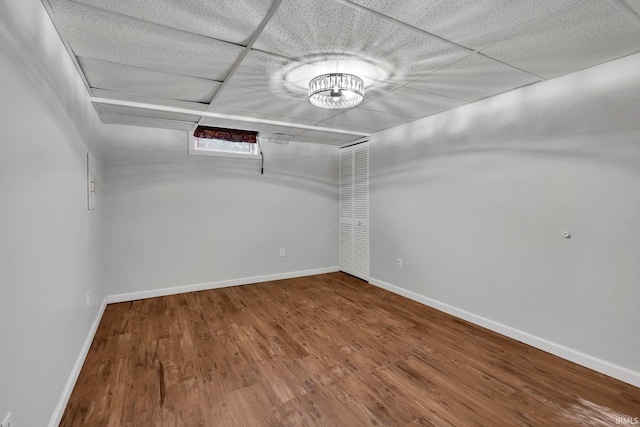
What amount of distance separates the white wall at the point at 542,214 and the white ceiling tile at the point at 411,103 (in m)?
0.22

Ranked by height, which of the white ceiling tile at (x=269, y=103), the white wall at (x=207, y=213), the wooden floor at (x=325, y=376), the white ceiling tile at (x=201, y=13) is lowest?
the wooden floor at (x=325, y=376)

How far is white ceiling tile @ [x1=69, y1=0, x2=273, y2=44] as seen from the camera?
4.89 feet

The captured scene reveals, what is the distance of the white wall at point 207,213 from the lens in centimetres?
380

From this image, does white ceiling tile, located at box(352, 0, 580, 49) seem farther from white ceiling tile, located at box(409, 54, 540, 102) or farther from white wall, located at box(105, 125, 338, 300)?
white wall, located at box(105, 125, 338, 300)

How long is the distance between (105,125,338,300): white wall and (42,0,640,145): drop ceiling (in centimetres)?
104

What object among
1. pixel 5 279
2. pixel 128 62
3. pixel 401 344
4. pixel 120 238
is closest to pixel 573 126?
pixel 401 344

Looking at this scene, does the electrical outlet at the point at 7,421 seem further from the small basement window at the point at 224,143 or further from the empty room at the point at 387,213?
the small basement window at the point at 224,143

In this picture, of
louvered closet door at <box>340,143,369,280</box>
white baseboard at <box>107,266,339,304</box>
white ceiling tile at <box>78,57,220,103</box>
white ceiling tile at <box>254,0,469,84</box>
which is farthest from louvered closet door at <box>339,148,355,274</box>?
white ceiling tile at <box>254,0,469,84</box>

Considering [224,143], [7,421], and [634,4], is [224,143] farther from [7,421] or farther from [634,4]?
[634,4]

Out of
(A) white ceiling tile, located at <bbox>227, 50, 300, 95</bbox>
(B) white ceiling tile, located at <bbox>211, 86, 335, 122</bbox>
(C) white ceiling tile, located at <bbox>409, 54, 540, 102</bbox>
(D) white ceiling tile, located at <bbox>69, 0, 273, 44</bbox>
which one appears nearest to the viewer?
(D) white ceiling tile, located at <bbox>69, 0, 273, 44</bbox>

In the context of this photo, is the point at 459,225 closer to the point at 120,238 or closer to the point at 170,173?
the point at 170,173

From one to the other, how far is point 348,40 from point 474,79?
50.1 inches

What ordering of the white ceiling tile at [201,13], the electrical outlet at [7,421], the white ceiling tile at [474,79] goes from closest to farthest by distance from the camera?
the electrical outlet at [7,421]
the white ceiling tile at [201,13]
the white ceiling tile at [474,79]

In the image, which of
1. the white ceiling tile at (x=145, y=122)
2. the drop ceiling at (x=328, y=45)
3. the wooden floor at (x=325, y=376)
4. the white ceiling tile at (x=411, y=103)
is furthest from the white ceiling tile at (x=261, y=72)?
the wooden floor at (x=325, y=376)
